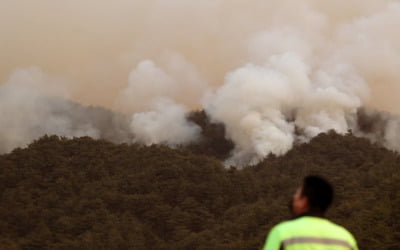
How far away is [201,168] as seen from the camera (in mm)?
129625

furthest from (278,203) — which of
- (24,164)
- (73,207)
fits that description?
(24,164)

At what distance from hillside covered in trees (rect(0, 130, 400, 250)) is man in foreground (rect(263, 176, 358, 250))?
246ft

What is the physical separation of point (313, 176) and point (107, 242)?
9695 cm

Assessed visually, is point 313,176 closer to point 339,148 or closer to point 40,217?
point 40,217

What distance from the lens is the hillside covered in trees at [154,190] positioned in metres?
100

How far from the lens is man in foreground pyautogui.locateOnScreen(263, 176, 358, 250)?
441 centimetres

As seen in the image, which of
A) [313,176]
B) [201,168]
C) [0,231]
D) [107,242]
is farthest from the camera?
[201,168]

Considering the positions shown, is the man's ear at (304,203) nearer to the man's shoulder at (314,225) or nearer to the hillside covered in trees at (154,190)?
the man's shoulder at (314,225)

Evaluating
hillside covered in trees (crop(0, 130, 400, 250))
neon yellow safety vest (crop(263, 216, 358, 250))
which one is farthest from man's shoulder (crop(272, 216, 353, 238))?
hillside covered in trees (crop(0, 130, 400, 250))

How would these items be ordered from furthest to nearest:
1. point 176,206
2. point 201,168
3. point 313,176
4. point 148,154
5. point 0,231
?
point 148,154, point 201,168, point 176,206, point 0,231, point 313,176

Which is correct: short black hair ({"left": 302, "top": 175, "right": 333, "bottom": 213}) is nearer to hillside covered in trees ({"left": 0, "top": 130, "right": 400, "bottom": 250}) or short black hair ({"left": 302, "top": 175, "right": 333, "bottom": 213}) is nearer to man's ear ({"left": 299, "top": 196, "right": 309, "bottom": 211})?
man's ear ({"left": 299, "top": 196, "right": 309, "bottom": 211})

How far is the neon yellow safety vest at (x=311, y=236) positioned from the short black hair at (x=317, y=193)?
8cm

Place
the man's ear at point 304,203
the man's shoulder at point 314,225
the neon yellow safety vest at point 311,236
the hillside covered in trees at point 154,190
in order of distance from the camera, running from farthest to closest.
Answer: the hillside covered in trees at point 154,190
the man's ear at point 304,203
the man's shoulder at point 314,225
the neon yellow safety vest at point 311,236

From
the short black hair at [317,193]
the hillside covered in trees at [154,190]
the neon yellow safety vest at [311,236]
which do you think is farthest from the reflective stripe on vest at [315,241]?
the hillside covered in trees at [154,190]
